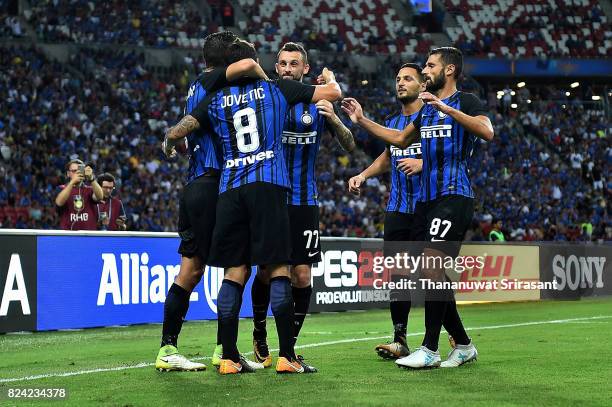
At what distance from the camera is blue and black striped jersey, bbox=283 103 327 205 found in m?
7.65

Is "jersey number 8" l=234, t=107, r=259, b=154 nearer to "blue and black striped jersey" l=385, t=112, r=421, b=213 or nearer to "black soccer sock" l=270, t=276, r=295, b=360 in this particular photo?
"black soccer sock" l=270, t=276, r=295, b=360

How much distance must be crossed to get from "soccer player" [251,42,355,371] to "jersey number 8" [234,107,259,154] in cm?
82

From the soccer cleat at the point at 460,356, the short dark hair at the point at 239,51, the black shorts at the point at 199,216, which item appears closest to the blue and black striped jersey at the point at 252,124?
the short dark hair at the point at 239,51

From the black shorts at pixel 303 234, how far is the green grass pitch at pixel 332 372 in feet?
2.75

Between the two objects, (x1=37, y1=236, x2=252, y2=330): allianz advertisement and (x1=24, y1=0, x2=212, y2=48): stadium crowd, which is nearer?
(x1=37, y1=236, x2=252, y2=330): allianz advertisement

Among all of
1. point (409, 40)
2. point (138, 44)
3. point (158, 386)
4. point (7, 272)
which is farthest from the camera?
point (409, 40)

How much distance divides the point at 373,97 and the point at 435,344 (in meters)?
28.1

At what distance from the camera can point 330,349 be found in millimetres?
9117

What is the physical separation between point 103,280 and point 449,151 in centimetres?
615

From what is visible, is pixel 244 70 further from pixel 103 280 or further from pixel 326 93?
pixel 103 280

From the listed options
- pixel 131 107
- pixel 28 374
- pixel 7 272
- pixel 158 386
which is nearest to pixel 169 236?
pixel 7 272

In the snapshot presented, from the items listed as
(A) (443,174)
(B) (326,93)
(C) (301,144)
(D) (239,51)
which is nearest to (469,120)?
(A) (443,174)

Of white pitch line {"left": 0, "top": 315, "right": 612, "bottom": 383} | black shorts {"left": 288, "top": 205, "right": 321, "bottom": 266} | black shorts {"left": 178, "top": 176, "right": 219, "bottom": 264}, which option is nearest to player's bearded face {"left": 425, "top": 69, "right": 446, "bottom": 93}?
black shorts {"left": 288, "top": 205, "right": 321, "bottom": 266}

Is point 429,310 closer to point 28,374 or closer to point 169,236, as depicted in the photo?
point 28,374
